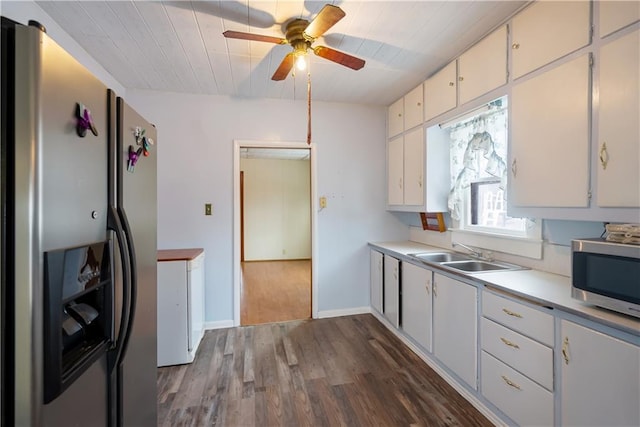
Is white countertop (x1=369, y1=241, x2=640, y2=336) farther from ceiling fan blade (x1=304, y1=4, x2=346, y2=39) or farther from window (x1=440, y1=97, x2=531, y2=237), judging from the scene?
ceiling fan blade (x1=304, y1=4, x2=346, y2=39)

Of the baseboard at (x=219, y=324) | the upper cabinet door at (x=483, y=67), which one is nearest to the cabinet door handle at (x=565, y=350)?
the upper cabinet door at (x=483, y=67)

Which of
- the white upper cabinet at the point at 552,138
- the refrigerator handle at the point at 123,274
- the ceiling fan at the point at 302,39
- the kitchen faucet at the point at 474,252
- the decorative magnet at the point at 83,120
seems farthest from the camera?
the kitchen faucet at the point at 474,252

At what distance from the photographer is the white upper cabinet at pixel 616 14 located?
120 centimetres

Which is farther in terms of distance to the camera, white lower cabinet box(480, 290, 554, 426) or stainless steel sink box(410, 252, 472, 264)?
stainless steel sink box(410, 252, 472, 264)

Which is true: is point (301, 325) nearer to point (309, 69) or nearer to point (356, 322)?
point (356, 322)

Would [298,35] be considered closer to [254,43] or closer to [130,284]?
[254,43]

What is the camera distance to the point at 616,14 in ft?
4.14

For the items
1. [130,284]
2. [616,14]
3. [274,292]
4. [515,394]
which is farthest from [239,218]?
[616,14]

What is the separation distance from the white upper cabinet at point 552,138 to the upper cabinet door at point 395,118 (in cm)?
142

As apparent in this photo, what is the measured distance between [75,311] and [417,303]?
7.46ft

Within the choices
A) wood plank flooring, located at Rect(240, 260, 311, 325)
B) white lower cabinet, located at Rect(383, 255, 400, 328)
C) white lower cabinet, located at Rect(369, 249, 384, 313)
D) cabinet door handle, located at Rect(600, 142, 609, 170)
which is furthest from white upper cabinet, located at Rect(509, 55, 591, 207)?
wood plank flooring, located at Rect(240, 260, 311, 325)

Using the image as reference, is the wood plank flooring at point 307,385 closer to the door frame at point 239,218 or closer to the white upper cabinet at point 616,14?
the door frame at point 239,218

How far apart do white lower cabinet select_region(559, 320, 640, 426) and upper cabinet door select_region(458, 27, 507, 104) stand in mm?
1507

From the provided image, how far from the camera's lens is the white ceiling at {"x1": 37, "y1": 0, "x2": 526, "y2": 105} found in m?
1.71
